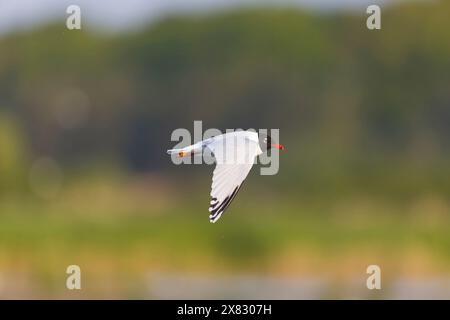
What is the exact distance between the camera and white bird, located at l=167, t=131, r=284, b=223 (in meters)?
6.62

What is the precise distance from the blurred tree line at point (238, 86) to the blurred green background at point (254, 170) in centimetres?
2

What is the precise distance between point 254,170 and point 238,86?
227 cm

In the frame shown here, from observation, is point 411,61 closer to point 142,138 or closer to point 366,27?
point 366,27

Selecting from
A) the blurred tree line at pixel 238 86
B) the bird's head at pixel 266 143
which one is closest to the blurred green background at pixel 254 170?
the blurred tree line at pixel 238 86

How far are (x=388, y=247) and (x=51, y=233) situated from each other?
247cm

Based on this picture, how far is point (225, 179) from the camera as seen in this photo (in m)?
6.74

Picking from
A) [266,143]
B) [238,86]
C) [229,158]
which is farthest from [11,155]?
[229,158]

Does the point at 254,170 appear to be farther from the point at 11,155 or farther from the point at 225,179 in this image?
the point at 225,179

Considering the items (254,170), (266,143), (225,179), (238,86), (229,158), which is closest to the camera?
(225,179)

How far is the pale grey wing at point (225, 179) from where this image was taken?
21.6 ft

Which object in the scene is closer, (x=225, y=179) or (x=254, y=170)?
(x=225, y=179)

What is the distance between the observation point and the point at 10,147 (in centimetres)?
1289

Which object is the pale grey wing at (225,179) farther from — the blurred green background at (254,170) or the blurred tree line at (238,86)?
the blurred tree line at (238,86)
